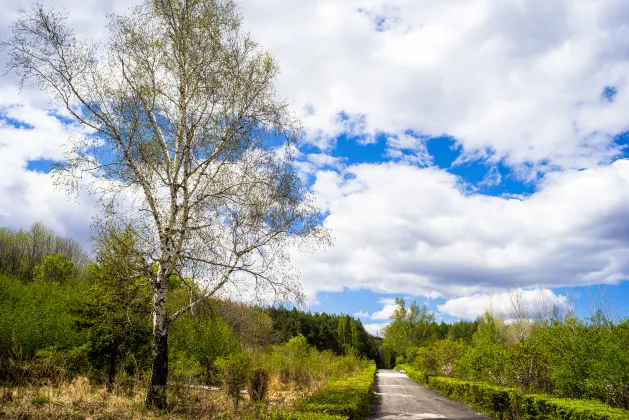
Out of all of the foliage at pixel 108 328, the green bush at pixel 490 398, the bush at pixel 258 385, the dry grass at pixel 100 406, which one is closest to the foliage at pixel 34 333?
the foliage at pixel 108 328

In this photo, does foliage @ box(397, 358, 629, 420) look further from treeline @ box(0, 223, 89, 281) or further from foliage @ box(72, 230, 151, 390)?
treeline @ box(0, 223, 89, 281)

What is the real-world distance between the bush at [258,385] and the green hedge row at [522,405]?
28.0ft

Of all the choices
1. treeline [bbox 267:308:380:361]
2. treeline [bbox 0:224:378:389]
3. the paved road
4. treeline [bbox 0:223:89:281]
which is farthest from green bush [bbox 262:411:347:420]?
treeline [bbox 267:308:380:361]

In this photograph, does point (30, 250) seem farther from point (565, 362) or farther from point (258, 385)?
point (565, 362)

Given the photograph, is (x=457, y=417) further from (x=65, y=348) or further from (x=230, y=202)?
(x=65, y=348)

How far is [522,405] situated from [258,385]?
8.72 m

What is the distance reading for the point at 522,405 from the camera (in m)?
12.8

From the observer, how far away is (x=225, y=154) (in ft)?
37.7

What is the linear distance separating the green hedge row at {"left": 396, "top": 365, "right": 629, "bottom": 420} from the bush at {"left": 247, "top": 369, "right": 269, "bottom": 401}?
28.0 ft

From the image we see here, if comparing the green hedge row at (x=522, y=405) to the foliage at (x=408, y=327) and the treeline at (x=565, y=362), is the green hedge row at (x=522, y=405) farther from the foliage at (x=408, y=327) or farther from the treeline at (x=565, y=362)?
the foliage at (x=408, y=327)

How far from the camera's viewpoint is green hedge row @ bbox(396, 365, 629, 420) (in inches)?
377

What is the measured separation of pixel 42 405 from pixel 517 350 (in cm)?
1723

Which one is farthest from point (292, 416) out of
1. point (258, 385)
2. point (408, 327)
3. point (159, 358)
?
point (408, 327)

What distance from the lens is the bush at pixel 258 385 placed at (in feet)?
46.3
